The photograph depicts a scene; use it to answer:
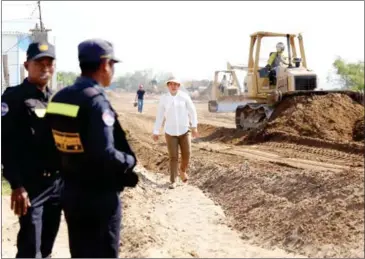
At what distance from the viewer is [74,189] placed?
13.6ft

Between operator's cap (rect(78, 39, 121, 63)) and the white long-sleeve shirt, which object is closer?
operator's cap (rect(78, 39, 121, 63))

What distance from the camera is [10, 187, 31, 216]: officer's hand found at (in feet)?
16.2

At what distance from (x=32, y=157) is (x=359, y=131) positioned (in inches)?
451

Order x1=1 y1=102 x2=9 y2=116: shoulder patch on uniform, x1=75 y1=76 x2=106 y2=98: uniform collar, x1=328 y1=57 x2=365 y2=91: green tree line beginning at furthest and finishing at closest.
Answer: x1=328 y1=57 x2=365 y2=91: green tree line, x1=1 y1=102 x2=9 y2=116: shoulder patch on uniform, x1=75 y1=76 x2=106 y2=98: uniform collar

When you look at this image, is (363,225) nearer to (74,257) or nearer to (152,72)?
(74,257)

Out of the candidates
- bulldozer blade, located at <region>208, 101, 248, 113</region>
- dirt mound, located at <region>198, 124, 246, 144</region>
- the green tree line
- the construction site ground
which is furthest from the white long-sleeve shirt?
the green tree line

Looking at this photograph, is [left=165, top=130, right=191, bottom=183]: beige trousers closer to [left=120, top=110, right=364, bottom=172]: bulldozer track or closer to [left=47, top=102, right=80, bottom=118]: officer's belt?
[left=120, top=110, right=364, bottom=172]: bulldozer track

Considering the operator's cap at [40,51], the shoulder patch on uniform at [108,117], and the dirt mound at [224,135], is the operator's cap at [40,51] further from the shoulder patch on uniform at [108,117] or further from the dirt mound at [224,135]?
the dirt mound at [224,135]

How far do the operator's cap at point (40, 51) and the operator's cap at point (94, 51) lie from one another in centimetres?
121

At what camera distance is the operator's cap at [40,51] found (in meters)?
5.38

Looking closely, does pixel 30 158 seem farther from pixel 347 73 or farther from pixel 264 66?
pixel 347 73

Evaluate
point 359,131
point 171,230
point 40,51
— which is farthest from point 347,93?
point 40,51

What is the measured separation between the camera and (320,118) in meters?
15.7

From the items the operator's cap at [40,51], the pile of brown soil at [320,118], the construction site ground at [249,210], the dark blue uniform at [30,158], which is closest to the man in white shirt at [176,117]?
the construction site ground at [249,210]
